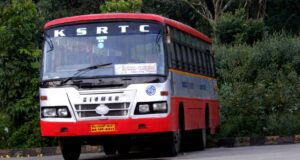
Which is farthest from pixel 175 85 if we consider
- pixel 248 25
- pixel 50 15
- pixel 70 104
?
pixel 50 15

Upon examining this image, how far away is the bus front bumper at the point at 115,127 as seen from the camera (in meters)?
15.8

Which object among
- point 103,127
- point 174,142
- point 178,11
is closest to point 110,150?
point 174,142

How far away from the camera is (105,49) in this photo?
53.6 feet

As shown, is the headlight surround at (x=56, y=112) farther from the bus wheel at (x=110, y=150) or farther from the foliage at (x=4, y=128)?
the foliage at (x=4, y=128)

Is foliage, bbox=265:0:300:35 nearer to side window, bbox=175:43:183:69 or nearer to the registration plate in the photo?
side window, bbox=175:43:183:69

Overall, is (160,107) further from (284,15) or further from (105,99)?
(284,15)

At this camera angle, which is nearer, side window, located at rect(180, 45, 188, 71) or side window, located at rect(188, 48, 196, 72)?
side window, located at rect(180, 45, 188, 71)

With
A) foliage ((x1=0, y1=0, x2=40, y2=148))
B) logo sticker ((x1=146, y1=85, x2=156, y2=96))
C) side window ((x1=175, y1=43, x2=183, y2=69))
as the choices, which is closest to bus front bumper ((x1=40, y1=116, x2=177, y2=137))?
logo sticker ((x1=146, y1=85, x2=156, y2=96))

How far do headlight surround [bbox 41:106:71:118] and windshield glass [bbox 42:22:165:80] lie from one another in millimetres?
671

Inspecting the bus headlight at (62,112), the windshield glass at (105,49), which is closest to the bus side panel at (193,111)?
the windshield glass at (105,49)

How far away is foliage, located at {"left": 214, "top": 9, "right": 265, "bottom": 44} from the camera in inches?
1848

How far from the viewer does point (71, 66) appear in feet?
53.3

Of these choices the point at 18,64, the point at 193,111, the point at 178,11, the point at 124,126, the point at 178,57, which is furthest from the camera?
the point at 178,11

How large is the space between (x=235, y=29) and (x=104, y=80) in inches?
1257
